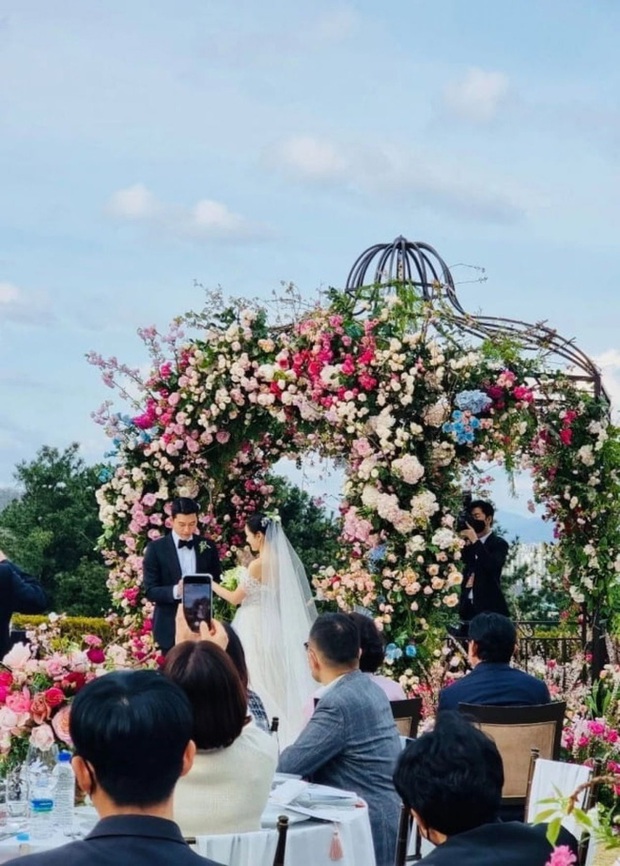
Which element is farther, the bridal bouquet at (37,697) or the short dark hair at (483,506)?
the short dark hair at (483,506)

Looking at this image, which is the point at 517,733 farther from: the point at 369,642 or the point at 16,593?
the point at 16,593

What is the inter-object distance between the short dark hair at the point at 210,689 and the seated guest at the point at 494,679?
6.65ft

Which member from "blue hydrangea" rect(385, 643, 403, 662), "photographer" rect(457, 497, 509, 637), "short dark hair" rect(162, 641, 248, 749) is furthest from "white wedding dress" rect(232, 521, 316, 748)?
"short dark hair" rect(162, 641, 248, 749)

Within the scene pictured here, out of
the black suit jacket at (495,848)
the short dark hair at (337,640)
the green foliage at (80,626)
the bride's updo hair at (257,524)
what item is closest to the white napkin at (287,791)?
the short dark hair at (337,640)

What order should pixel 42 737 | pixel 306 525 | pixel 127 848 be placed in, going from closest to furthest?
pixel 127 848, pixel 42 737, pixel 306 525

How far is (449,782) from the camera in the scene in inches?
116

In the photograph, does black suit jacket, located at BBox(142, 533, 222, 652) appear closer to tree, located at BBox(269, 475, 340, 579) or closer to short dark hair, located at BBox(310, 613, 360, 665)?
short dark hair, located at BBox(310, 613, 360, 665)

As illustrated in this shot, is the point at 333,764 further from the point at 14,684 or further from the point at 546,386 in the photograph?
the point at 546,386

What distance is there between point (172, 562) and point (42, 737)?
210 inches

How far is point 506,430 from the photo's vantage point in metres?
9.74

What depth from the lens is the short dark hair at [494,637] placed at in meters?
5.57

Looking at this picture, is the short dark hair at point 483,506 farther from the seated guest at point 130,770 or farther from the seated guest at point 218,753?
the seated guest at point 130,770

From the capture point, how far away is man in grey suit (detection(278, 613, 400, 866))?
15.1 feet

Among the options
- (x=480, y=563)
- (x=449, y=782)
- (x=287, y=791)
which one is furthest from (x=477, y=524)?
(x=449, y=782)
